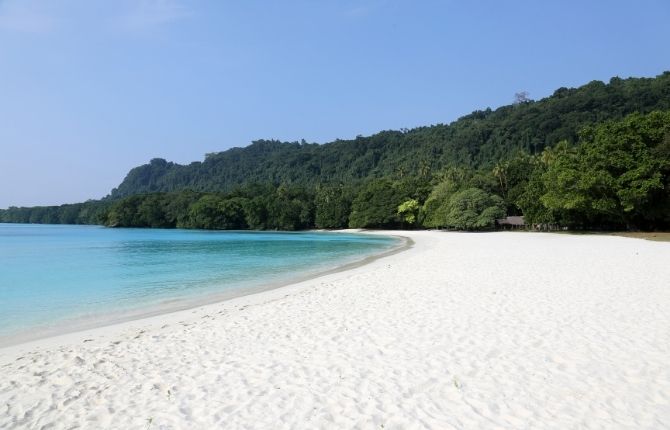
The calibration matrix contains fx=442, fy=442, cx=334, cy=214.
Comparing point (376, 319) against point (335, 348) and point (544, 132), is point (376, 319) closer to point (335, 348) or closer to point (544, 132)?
point (335, 348)

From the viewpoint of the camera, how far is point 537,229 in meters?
56.8

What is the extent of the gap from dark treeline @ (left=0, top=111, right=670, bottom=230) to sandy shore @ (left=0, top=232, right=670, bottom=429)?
3321 cm

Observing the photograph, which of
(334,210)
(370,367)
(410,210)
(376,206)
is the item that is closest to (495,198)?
(410,210)

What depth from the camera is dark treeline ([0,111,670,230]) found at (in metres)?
38.8

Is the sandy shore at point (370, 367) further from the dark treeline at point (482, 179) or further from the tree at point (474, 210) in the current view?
the tree at point (474, 210)

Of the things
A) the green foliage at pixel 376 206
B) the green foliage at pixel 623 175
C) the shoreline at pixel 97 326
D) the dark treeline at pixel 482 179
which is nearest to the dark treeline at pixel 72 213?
the dark treeline at pixel 482 179

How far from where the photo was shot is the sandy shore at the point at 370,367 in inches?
182

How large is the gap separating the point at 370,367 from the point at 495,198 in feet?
200

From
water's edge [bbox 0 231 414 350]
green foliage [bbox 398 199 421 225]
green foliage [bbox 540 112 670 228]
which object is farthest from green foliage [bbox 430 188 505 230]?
water's edge [bbox 0 231 414 350]

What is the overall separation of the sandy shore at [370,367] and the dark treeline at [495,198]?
33.2m

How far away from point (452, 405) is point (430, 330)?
3128mm

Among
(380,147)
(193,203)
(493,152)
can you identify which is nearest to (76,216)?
(193,203)

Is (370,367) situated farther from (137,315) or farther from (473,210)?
(473,210)

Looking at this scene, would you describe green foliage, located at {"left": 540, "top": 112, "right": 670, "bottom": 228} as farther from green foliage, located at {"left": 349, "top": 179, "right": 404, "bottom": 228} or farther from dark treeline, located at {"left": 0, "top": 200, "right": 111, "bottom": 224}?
dark treeline, located at {"left": 0, "top": 200, "right": 111, "bottom": 224}
